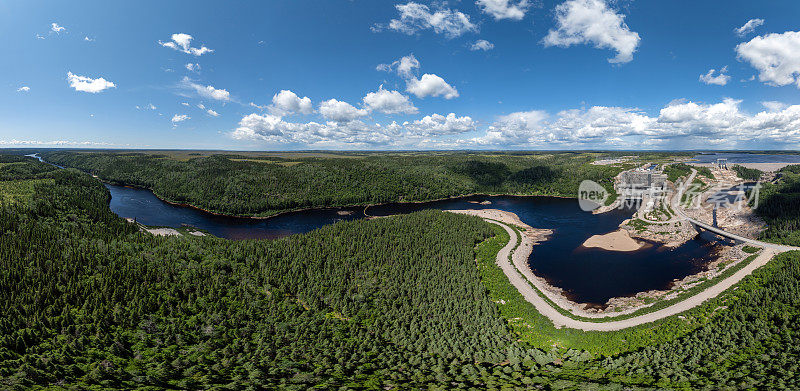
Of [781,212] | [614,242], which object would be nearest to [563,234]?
[614,242]

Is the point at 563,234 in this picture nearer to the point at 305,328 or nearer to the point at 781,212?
the point at 781,212

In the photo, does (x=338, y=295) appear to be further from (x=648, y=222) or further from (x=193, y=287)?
(x=648, y=222)

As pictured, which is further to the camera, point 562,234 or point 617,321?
point 562,234

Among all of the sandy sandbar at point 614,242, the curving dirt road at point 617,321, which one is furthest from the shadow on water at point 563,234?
the curving dirt road at point 617,321

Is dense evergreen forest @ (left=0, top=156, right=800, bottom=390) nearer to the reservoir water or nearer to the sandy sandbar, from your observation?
the reservoir water

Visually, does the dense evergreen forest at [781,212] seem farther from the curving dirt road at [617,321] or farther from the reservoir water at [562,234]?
the curving dirt road at [617,321]

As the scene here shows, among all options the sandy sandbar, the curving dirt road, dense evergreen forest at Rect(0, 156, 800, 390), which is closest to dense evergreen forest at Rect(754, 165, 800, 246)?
the curving dirt road

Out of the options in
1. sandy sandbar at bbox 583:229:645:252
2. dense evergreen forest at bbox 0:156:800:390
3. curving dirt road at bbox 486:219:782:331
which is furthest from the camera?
sandy sandbar at bbox 583:229:645:252
